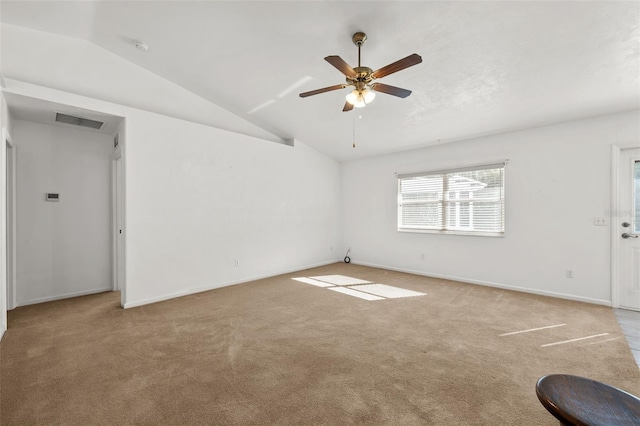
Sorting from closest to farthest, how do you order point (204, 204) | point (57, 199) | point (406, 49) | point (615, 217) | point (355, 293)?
1. point (406, 49)
2. point (615, 217)
3. point (57, 199)
4. point (355, 293)
5. point (204, 204)

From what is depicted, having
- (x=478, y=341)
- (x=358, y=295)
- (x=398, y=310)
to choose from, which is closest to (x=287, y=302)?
(x=358, y=295)

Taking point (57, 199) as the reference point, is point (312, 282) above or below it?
below

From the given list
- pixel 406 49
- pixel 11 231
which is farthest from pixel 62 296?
pixel 406 49

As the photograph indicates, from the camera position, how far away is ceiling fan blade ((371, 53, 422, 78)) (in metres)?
2.22

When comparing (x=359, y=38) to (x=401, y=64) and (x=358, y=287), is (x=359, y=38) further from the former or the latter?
(x=358, y=287)

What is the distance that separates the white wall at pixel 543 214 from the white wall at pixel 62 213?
5.65m

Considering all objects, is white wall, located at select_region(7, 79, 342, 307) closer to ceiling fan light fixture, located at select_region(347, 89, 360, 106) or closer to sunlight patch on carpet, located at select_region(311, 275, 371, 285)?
sunlight patch on carpet, located at select_region(311, 275, 371, 285)

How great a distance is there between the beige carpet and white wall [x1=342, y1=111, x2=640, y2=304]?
539 mm

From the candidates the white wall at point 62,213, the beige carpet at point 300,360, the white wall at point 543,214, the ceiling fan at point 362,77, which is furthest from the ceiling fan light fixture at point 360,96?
the white wall at point 62,213

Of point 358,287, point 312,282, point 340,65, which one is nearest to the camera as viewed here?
point 340,65

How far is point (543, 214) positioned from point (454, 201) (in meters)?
1.37

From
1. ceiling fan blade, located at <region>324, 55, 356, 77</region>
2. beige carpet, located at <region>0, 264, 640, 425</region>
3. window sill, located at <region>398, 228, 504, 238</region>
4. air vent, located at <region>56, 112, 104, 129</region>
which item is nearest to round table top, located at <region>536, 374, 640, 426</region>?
beige carpet, located at <region>0, 264, 640, 425</region>

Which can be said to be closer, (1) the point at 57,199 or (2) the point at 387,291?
(1) the point at 57,199

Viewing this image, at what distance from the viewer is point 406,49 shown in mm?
3121
